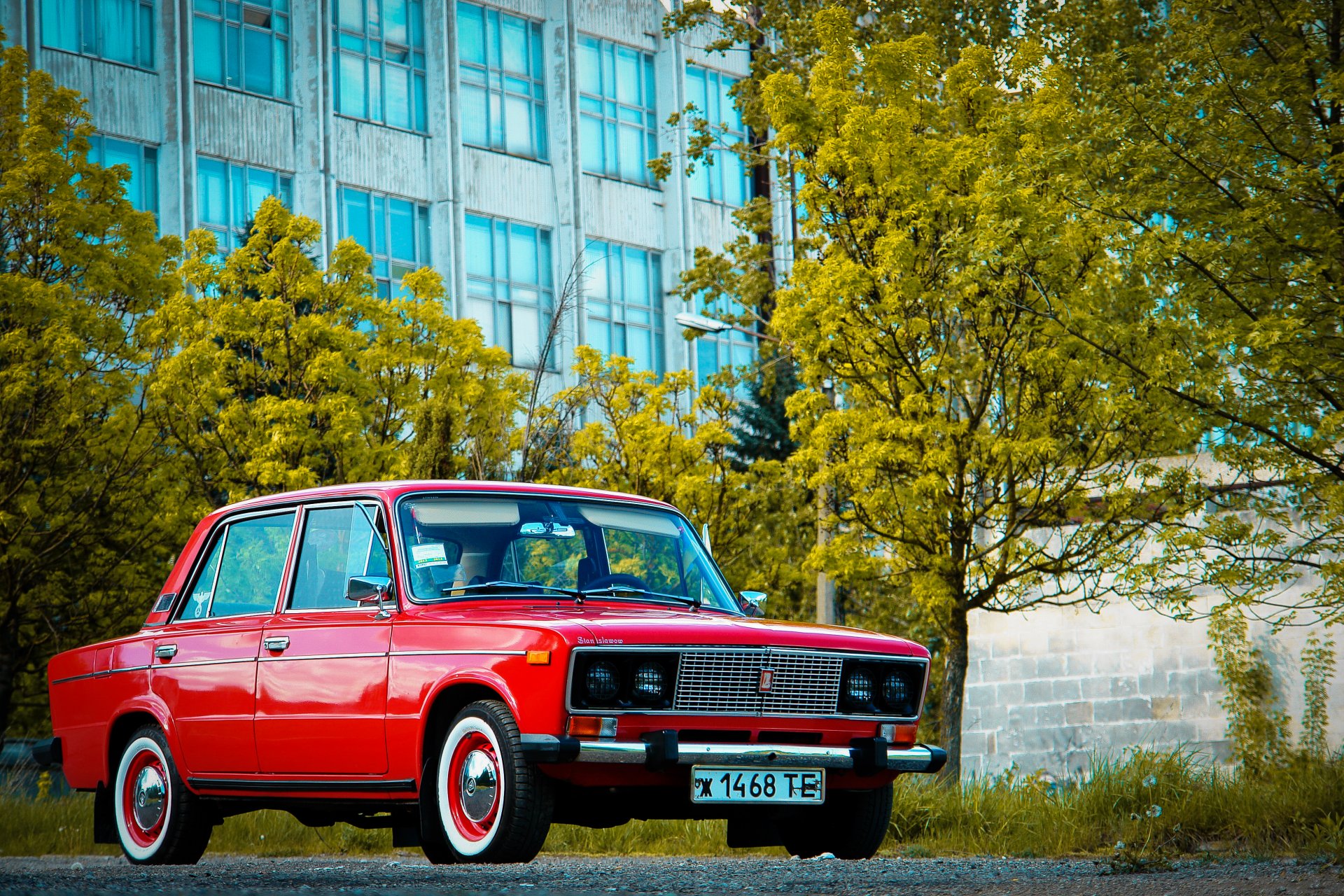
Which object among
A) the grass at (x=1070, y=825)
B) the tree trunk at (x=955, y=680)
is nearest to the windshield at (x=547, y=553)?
A: the grass at (x=1070, y=825)

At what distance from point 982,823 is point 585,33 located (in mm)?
36098

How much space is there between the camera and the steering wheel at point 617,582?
314 inches

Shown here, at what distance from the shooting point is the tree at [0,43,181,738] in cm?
1708

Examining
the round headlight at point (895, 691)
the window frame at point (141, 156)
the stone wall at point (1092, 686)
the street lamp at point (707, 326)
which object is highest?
the window frame at point (141, 156)

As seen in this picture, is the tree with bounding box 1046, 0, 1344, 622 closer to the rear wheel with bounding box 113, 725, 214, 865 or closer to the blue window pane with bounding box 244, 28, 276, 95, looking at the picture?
the rear wheel with bounding box 113, 725, 214, 865

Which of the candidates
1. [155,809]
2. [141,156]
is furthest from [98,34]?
[155,809]

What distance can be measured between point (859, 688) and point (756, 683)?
698 mm

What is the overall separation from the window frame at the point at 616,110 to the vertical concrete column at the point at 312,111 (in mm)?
8003

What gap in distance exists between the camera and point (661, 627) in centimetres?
691

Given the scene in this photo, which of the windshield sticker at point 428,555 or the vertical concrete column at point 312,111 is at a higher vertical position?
the vertical concrete column at point 312,111

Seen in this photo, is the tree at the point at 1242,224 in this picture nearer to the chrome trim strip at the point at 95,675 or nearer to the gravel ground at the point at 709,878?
the gravel ground at the point at 709,878

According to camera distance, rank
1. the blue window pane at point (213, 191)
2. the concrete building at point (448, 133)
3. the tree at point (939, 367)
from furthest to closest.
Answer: the blue window pane at point (213, 191)
the concrete building at point (448, 133)
the tree at point (939, 367)

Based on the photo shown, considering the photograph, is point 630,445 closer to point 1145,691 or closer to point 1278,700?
point 1145,691

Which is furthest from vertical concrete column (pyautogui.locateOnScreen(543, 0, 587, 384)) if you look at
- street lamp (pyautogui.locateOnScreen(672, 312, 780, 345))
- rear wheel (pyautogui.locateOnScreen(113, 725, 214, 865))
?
rear wheel (pyautogui.locateOnScreen(113, 725, 214, 865))
